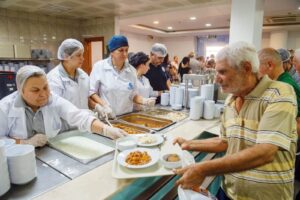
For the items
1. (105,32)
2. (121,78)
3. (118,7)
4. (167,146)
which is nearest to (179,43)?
(105,32)

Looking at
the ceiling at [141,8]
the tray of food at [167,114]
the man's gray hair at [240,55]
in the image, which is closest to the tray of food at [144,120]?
the tray of food at [167,114]

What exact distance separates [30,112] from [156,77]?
7.24ft

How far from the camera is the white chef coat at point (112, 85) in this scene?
216 centimetres

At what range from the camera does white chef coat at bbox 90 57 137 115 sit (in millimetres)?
2158

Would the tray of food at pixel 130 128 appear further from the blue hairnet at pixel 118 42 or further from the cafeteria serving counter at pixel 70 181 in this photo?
the blue hairnet at pixel 118 42

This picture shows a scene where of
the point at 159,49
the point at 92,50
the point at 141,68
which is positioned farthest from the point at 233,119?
the point at 92,50

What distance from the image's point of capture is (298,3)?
4742mm

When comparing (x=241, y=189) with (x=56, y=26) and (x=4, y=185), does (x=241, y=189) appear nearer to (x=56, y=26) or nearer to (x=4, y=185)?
(x=4, y=185)

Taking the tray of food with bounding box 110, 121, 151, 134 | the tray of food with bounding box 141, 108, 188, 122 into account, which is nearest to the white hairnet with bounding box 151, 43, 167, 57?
the tray of food with bounding box 141, 108, 188, 122

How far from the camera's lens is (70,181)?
3.10ft

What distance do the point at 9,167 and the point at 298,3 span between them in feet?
19.9

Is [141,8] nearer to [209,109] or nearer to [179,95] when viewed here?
[179,95]

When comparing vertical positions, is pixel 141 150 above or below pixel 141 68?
below

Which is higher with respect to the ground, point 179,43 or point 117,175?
point 179,43
